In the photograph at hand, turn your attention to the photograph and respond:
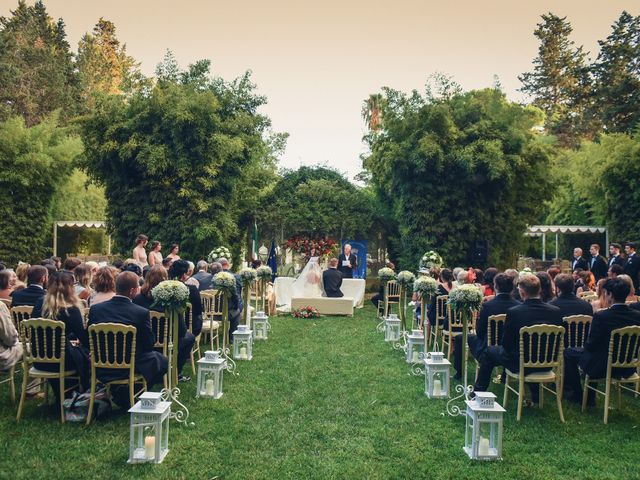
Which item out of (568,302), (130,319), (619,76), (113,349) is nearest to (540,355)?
(568,302)

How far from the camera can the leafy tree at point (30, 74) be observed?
2669 cm

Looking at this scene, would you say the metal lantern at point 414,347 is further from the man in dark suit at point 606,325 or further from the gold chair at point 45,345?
the gold chair at point 45,345

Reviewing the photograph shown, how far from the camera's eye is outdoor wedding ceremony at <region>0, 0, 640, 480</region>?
4691mm

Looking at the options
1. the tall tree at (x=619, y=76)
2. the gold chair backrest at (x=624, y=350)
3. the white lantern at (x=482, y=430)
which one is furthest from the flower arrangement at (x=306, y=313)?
the tall tree at (x=619, y=76)

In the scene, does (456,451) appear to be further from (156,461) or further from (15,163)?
(15,163)

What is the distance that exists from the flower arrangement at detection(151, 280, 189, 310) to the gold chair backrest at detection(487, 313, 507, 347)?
131 inches

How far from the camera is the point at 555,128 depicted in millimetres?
32781

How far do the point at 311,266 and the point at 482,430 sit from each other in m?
9.94

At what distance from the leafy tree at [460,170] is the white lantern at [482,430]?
1245 centimetres

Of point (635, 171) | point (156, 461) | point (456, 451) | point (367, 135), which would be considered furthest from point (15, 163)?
point (635, 171)

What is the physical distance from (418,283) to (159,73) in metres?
14.4

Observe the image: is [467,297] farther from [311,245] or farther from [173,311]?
[311,245]

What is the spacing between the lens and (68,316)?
5160mm

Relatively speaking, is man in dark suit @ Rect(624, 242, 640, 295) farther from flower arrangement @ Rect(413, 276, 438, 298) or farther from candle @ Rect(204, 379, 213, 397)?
candle @ Rect(204, 379, 213, 397)
